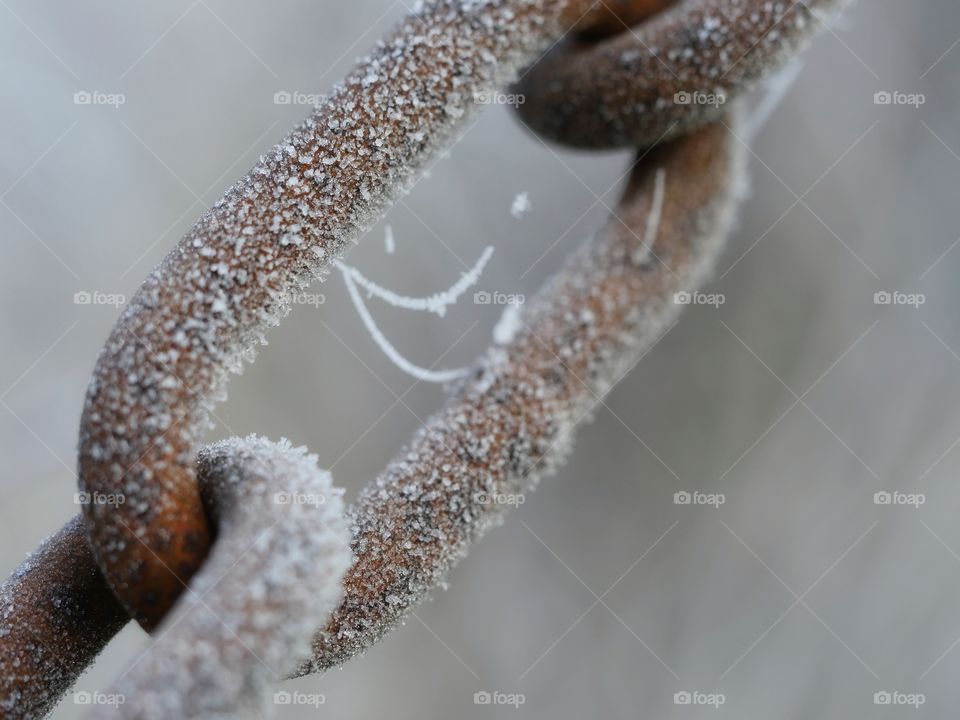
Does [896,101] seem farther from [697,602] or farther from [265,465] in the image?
[265,465]

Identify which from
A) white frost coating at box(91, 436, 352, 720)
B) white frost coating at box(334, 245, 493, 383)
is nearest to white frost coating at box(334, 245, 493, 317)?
white frost coating at box(334, 245, 493, 383)

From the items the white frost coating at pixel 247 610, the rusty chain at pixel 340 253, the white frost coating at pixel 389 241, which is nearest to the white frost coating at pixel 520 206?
the white frost coating at pixel 389 241

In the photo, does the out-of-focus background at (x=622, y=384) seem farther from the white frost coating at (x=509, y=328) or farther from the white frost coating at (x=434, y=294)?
the white frost coating at (x=509, y=328)

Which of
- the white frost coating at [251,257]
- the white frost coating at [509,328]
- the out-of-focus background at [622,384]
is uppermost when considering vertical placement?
the white frost coating at [251,257]

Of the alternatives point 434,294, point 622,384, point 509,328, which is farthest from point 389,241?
point 509,328

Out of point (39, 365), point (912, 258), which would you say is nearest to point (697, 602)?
point (912, 258)
